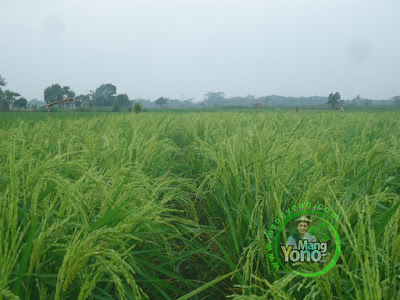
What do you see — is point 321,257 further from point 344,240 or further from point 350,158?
point 350,158

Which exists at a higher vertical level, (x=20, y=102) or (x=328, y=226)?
(x=20, y=102)

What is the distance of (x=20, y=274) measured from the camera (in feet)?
2.29

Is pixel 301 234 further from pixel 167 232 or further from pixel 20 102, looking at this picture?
pixel 20 102

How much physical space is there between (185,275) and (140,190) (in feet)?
1.87

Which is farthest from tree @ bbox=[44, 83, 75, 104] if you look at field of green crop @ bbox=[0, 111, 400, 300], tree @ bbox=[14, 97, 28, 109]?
field of green crop @ bbox=[0, 111, 400, 300]

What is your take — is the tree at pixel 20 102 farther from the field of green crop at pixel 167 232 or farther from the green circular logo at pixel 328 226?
the green circular logo at pixel 328 226

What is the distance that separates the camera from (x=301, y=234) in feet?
3.54

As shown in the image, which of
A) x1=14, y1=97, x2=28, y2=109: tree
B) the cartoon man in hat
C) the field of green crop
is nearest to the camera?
the field of green crop

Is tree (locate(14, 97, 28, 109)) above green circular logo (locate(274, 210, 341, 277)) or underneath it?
above

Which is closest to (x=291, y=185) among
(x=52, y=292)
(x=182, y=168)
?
(x=52, y=292)

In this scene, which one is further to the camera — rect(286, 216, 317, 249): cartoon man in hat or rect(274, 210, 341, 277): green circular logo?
rect(286, 216, 317, 249): cartoon man in hat

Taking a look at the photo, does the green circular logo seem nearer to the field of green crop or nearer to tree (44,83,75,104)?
the field of green crop

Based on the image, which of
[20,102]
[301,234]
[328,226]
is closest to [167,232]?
[301,234]

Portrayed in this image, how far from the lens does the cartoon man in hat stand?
1.04 m
